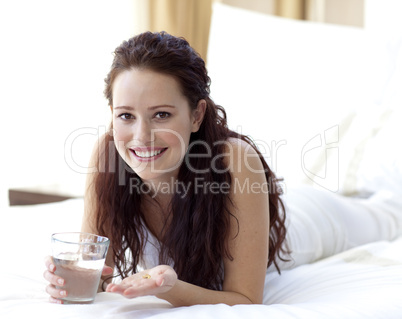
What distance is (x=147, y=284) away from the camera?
3.81ft

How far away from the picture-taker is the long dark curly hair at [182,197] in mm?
1425

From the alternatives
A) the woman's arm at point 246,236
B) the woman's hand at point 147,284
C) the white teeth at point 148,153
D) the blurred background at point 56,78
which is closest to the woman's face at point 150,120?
the white teeth at point 148,153

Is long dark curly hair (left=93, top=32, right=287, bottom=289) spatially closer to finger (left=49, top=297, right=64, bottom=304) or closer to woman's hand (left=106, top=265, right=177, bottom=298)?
woman's hand (left=106, top=265, right=177, bottom=298)

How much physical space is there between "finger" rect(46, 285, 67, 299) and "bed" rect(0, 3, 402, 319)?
0.21ft

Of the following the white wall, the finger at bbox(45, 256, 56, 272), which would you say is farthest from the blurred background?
the finger at bbox(45, 256, 56, 272)

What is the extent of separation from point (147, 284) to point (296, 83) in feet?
6.25

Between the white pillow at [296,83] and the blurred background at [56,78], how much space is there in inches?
10.9

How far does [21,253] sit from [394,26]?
2.10 m

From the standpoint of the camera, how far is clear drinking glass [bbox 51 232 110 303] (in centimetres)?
118

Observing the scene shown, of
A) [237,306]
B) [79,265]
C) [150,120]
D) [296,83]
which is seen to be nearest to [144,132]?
[150,120]

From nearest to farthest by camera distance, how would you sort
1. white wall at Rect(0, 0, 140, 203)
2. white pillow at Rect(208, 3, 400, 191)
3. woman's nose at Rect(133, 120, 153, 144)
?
woman's nose at Rect(133, 120, 153, 144) → white pillow at Rect(208, 3, 400, 191) → white wall at Rect(0, 0, 140, 203)

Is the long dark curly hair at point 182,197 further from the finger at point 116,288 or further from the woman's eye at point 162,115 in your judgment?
the finger at point 116,288

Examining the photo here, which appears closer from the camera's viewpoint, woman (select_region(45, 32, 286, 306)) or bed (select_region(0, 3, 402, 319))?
woman (select_region(45, 32, 286, 306))

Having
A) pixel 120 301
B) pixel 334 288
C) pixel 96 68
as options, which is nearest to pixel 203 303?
pixel 120 301
